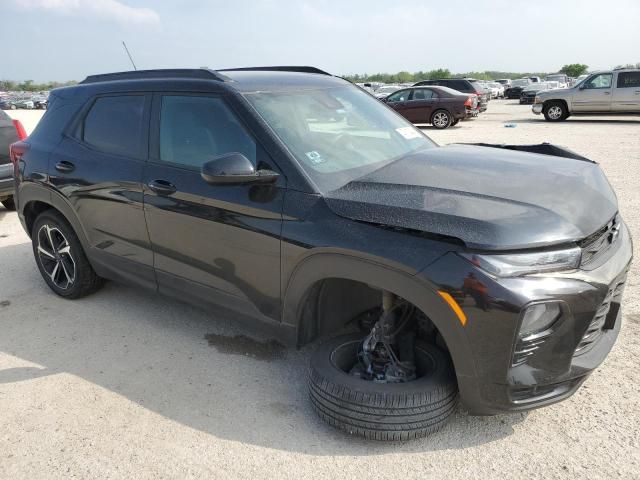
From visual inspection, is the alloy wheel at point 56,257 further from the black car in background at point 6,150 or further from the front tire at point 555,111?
the front tire at point 555,111

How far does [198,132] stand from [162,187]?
1.36 ft

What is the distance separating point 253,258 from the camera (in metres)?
2.99

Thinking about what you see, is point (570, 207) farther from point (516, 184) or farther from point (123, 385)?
point (123, 385)

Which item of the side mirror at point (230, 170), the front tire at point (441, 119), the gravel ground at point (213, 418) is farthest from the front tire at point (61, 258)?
the front tire at point (441, 119)

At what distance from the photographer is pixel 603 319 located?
262 centimetres

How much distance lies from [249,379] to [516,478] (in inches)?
62.6

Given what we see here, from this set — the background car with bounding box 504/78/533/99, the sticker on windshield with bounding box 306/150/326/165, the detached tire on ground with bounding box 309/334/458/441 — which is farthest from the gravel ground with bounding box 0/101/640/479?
the background car with bounding box 504/78/533/99

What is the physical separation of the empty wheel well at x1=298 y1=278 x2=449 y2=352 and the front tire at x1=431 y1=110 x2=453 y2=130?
16556 millimetres

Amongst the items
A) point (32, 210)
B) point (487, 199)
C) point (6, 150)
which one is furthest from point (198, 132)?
point (6, 150)

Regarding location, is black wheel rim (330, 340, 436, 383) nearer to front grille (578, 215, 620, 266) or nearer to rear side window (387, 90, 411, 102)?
front grille (578, 215, 620, 266)

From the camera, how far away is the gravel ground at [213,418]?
2.52m

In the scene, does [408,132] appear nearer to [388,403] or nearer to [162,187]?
[162,187]

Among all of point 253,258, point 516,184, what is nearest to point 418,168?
point 516,184

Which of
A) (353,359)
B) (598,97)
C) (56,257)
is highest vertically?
(598,97)
